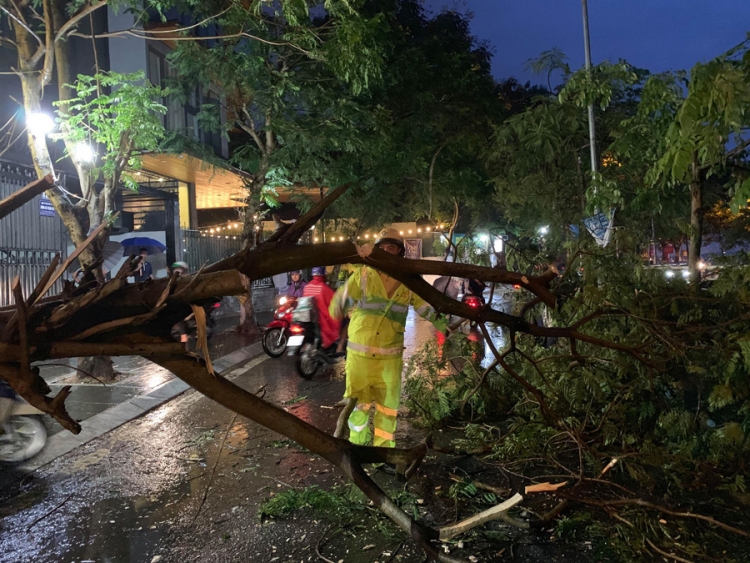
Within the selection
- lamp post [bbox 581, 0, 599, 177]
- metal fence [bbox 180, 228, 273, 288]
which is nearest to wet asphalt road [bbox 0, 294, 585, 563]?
lamp post [bbox 581, 0, 599, 177]

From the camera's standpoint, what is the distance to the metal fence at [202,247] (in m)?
16.8

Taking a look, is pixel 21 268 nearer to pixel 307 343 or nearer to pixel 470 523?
pixel 307 343

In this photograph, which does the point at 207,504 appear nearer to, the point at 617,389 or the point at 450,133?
the point at 617,389

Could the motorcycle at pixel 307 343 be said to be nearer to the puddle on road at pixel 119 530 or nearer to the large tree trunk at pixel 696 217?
the puddle on road at pixel 119 530

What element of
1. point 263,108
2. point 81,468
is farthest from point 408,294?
point 263,108

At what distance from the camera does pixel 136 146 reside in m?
8.22

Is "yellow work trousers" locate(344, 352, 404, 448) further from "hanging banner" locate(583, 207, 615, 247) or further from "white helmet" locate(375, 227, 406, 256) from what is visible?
"hanging banner" locate(583, 207, 615, 247)

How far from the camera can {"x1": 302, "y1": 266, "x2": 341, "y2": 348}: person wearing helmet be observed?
7855mm

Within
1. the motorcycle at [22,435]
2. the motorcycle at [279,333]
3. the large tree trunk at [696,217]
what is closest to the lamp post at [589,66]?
the large tree trunk at [696,217]

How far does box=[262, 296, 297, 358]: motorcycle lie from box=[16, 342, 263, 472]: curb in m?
2.36

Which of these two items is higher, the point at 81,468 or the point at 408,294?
the point at 408,294

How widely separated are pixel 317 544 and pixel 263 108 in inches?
388

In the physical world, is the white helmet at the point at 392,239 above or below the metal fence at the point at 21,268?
above

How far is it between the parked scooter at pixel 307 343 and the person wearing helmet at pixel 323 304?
138mm
